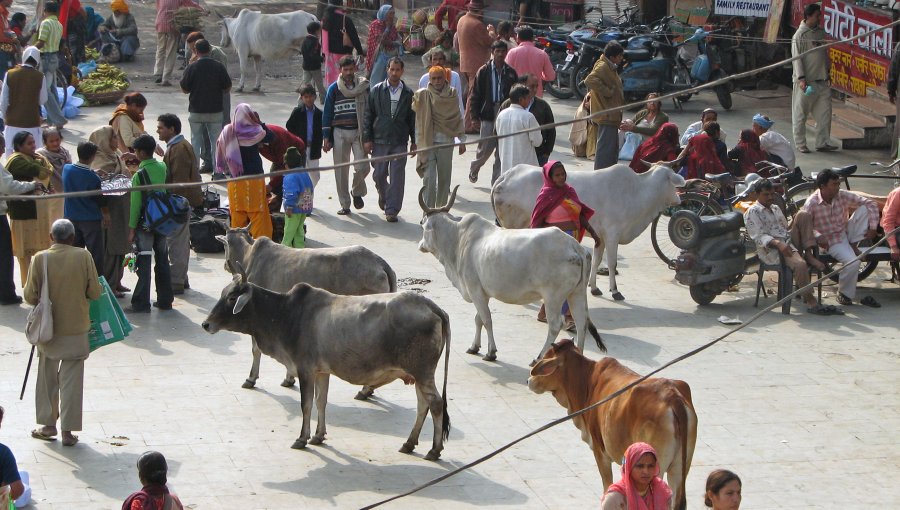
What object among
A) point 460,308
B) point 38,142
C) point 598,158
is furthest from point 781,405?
point 38,142

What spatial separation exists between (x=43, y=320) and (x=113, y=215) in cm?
310

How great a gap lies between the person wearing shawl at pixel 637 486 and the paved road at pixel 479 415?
6.27ft

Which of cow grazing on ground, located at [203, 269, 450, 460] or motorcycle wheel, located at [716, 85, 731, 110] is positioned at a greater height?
motorcycle wheel, located at [716, 85, 731, 110]

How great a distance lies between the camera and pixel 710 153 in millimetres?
13938

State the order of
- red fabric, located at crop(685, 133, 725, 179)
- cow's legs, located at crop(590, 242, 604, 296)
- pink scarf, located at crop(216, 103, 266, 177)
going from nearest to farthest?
cow's legs, located at crop(590, 242, 604, 296) < pink scarf, located at crop(216, 103, 266, 177) < red fabric, located at crop(685, 133, 725, 179)

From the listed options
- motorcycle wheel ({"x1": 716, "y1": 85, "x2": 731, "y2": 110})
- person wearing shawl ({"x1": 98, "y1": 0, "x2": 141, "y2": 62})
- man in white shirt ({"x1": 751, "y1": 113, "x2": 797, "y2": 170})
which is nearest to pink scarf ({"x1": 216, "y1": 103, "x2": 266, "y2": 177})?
man in white shirt ({"x1": 751, "y1": 113, "x2": 797, "y2": 170})

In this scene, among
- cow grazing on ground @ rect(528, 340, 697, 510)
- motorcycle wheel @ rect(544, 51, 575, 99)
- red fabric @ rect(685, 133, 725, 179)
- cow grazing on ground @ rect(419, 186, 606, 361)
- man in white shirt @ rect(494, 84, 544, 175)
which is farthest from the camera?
motorcycle wheel @ rect(544, 51, 575, 99)

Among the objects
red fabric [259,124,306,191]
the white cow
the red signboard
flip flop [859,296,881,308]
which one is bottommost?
flip flop [859,296,881,308]

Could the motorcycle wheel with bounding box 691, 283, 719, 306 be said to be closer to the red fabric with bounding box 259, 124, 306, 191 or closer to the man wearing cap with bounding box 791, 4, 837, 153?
the red fabric with bounding box 259, 124, 306, 191

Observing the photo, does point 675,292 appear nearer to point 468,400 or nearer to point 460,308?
point 460,308

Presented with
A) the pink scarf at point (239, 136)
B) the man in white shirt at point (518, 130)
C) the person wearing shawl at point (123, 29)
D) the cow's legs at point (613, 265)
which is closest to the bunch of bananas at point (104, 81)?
the person wearing shawl at point (123, 29)

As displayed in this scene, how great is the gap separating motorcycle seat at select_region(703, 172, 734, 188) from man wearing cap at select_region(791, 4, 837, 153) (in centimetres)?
445

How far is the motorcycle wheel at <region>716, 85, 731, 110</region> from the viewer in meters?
19.9

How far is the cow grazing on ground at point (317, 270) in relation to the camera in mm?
10102
